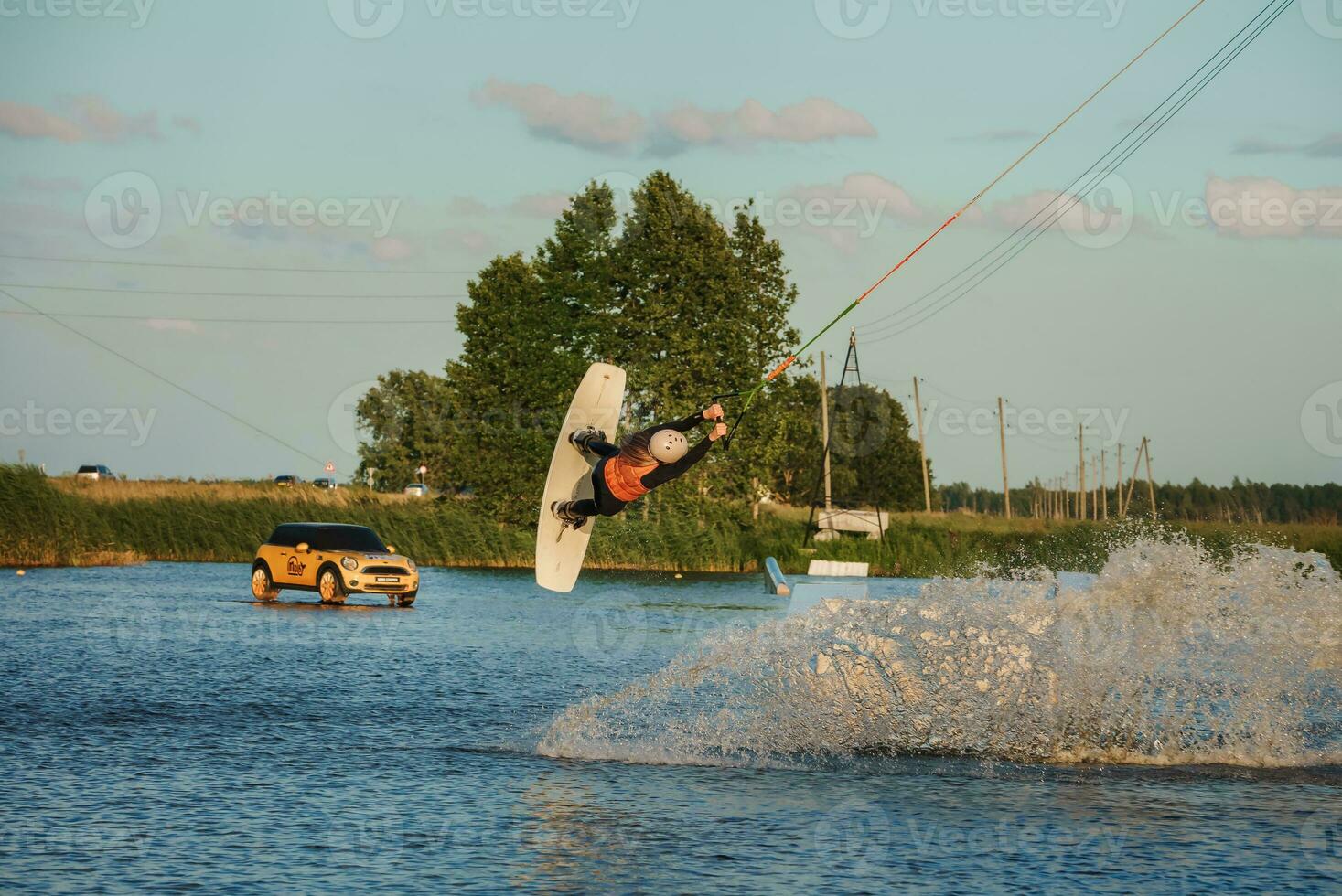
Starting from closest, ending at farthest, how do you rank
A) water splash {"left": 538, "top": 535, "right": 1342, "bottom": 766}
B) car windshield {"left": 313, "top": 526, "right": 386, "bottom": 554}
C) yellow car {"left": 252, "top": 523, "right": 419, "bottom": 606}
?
1. water splash {"left": 538, "top": 535, "right": 1342, "bottom": 766}
2. yellow car {"left": 252, "top": 523, "right": 419, "bottom": 606}
3. car windshield {"left": 313, "top": 526, "right": 386, "bottom": 554}

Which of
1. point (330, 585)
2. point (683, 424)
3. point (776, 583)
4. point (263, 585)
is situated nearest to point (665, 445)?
point (683, 424)

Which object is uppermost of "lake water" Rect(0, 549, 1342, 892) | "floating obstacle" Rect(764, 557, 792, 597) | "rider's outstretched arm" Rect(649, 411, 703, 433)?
"rider's outstretched arm" Rect(649, 411, 703, 433)

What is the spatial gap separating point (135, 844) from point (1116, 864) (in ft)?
21.9

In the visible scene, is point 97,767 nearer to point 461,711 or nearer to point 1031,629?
point 461,711

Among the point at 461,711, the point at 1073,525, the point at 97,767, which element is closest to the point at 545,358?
the point at 1073,525

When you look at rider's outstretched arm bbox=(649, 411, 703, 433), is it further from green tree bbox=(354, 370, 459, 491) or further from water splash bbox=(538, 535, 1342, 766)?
green tree bbox=(354, 370, 459, 491)

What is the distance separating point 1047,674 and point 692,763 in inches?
156

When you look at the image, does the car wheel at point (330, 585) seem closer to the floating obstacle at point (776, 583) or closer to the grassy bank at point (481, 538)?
the floating obstacle at point (776, 583)

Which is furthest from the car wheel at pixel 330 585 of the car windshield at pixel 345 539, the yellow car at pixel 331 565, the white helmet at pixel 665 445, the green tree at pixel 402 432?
the green tree at pixel 402 432

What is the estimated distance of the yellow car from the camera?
Answer: 1228 inches

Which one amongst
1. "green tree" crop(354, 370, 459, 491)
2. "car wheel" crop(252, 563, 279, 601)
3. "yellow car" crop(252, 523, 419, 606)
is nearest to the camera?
"yellow car" crop(252, 523, 419, 606)

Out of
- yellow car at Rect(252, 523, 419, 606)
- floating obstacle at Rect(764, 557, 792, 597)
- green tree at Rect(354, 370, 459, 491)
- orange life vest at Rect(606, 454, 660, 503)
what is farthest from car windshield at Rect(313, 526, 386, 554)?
green tree at Rect(354, 370, 459, 491)

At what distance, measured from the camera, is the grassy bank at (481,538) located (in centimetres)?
4600

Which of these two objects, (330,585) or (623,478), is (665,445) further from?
(330,585)
